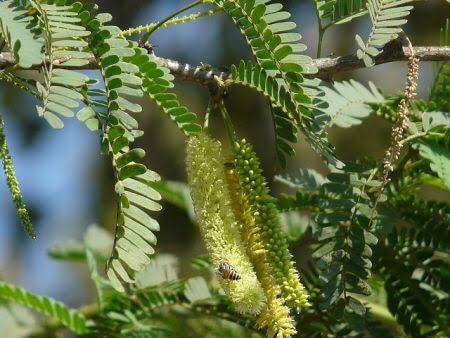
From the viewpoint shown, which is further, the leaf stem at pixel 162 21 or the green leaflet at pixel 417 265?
the green leaflet at pixel 417 265

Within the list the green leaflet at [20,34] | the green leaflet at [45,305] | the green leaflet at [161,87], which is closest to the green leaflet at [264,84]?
the green leaflet at [161,87]

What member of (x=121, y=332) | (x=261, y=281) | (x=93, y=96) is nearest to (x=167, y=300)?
(x=121, y=332)

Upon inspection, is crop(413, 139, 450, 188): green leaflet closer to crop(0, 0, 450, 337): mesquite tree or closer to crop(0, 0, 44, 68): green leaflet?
crop(0, 0, 450, 337): mesquite tree

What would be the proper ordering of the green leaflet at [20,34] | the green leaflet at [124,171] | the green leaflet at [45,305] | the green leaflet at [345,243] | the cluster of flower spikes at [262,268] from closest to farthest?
the green leaflet at [20,34]
the green leaflet at [124,171]
the cluster of flower spikes at [262,268]
the green leaflet at [345,243]
the green leaflet at [45,305]

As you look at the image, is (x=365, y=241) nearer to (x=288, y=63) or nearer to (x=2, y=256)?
(x=288, y=63)

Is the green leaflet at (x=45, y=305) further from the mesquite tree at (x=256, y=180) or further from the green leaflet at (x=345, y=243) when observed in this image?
the green leaflet at (x=345, y=243)

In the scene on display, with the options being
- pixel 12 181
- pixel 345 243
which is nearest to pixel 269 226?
pixel 345 243

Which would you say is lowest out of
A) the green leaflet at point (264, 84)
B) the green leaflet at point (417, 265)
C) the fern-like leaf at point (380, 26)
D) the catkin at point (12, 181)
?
the green leaflet at point (417, 265)

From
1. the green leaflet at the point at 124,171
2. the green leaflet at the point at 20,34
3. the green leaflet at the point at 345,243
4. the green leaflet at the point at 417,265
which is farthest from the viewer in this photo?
the green leaflet at the point at 417,265
